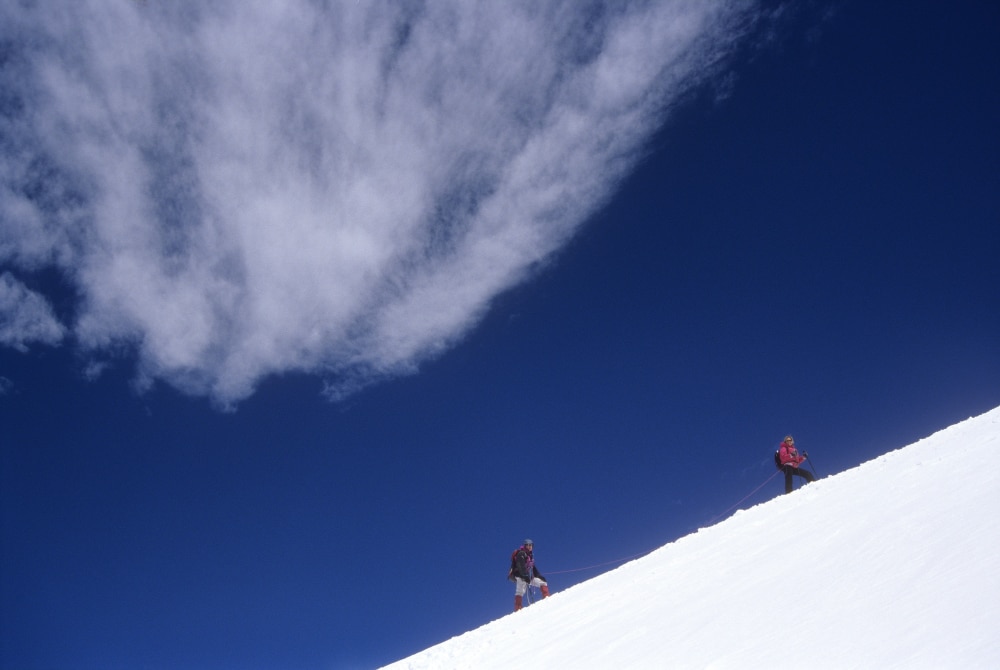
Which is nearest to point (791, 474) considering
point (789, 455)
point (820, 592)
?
point (789, 455)

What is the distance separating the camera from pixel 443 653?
10.9 metres

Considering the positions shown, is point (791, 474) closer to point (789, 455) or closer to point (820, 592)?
point (789, 455)

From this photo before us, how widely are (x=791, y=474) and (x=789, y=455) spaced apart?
20.1 inches

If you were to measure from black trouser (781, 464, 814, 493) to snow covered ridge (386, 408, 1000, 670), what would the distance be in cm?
273

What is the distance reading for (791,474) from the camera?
614 inches

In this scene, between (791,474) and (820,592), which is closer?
(820,592)

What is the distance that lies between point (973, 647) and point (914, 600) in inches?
48.3

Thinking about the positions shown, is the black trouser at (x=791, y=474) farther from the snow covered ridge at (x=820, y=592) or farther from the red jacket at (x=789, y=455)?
the snow covered ridge at (x=820, y=592)

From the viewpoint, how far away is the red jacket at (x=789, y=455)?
1566 cm

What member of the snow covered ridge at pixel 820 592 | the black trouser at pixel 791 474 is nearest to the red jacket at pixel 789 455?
the black trouser at pixel 791 474

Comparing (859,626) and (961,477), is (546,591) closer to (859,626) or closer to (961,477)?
(961,477)

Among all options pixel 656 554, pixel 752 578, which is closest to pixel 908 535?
pixel 752 578

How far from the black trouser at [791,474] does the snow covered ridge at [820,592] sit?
8.95 ft

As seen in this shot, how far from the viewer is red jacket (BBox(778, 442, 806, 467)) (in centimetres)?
1566
